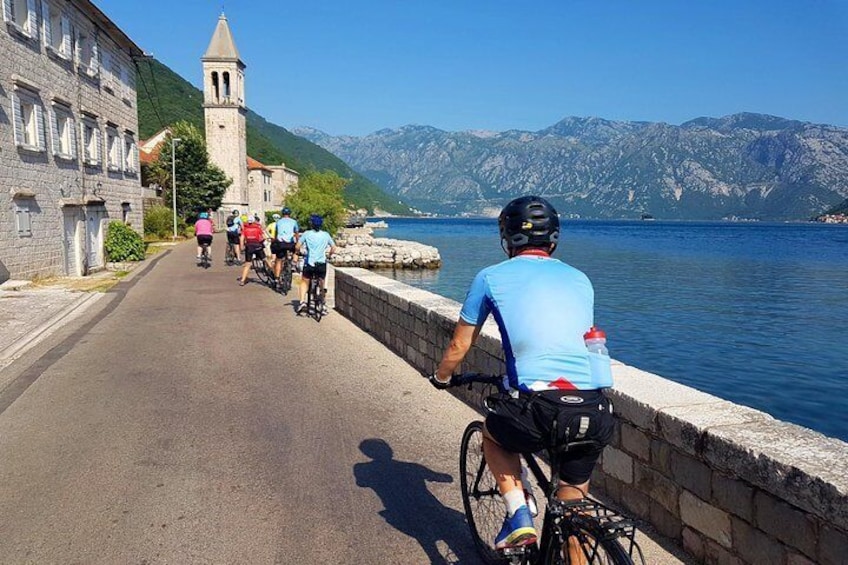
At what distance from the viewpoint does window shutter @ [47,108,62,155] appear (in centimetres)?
2055

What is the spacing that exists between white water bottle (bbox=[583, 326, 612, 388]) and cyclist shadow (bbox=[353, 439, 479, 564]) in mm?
1674

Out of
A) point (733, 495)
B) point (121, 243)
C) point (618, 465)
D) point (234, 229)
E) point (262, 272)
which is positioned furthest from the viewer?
point (121, 243)

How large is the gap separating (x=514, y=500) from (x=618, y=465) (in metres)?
1.66

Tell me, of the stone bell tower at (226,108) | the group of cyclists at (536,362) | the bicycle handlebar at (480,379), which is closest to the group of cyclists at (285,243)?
the bicycle handlebar at (480,379)

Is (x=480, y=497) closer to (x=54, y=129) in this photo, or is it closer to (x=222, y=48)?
(x=54, y=129)

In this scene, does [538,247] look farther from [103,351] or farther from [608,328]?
[608,328]

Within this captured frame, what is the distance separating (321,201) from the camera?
183ft

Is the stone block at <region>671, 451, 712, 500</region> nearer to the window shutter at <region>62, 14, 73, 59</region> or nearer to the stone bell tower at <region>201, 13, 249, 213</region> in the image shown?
the window shutter at <region>62, 14, 73, 59</region>

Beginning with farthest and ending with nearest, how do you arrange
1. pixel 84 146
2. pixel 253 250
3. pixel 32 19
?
pixel 84 146
pixel 32 19
pixel 253 250

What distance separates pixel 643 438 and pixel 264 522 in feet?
8.53

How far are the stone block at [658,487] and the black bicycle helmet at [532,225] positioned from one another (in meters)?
1.88

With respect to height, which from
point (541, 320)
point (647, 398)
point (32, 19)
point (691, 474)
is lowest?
point (691, 474)

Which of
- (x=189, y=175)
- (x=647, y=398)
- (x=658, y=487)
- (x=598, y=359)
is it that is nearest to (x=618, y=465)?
(x=658, y=487)

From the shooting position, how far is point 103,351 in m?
9.83
